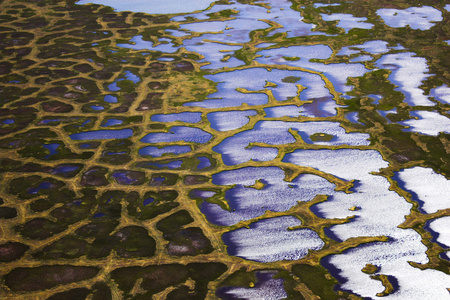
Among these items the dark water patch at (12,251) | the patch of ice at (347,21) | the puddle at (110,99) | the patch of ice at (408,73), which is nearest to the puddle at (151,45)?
the puddle at (110,99)

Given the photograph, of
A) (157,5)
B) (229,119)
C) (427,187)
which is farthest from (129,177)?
(157,5)

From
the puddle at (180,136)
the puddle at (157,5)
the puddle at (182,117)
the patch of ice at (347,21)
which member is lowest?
the puddle at (180,136)

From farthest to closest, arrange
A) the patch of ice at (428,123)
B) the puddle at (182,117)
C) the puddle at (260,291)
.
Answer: the puddle at (182,117), the patch of ice at (428,123), the puddle at (260,291)

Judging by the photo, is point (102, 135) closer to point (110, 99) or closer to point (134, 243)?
point (110, 99)

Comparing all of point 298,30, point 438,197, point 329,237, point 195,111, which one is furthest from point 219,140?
point 298,30

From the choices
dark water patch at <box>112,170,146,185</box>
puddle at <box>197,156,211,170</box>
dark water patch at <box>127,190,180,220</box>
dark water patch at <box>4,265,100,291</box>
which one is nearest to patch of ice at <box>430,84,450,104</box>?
puddle at <box>197,156,211,170</box>

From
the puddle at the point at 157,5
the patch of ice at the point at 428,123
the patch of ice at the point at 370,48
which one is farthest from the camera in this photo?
the puddle at the point at 157,5

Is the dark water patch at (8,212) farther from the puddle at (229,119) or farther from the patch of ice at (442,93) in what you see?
the patch of ice at (442,93)

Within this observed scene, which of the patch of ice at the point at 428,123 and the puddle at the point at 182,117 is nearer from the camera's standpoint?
A: the patch of ice at the point at 428,123

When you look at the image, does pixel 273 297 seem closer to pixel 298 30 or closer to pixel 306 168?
pixel 306 168

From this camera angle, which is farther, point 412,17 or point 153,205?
point 412,17
